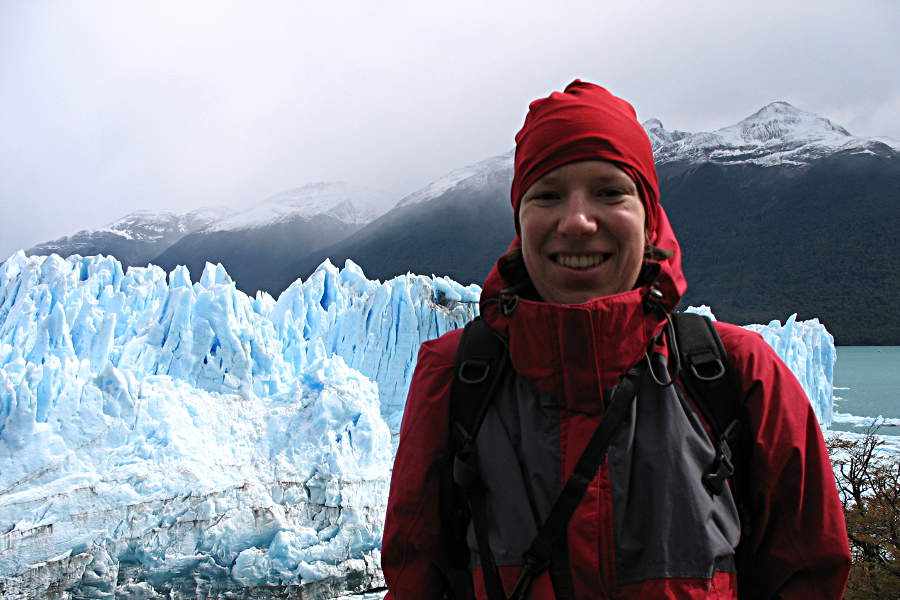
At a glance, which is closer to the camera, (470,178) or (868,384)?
(868,384)

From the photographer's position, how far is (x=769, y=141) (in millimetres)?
78688

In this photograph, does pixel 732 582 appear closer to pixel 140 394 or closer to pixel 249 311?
pixel 140 394

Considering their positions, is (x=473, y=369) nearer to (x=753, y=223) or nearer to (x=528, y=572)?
(x=528, y=572)

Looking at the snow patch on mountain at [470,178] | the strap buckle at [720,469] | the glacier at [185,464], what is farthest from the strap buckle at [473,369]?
the snow patch on mountain at [470,178]

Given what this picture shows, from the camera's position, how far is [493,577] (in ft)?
3.36

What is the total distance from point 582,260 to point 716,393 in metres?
0.34

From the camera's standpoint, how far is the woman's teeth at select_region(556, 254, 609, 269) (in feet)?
3.43

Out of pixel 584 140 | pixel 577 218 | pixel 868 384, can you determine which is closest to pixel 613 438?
pixel 577 218

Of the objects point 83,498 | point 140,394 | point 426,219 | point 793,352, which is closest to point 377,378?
point 140,394

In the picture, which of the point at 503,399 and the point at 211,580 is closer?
the point at 503,399

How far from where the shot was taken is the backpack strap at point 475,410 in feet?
3.43

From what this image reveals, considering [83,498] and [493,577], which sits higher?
[493,577]

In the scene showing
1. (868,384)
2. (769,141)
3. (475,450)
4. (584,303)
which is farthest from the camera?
(769,141)

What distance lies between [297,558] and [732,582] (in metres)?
8.03
